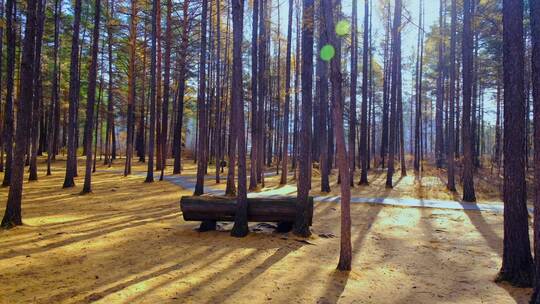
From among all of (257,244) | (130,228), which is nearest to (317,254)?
(257,244)

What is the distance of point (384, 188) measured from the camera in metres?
18.2

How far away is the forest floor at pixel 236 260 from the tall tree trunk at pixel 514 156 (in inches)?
18.1

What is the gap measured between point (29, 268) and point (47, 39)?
22.4 meters

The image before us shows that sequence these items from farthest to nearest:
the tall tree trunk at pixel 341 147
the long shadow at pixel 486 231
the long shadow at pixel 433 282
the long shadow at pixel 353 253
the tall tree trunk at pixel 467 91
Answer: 1. the tall tree trunk at pixel 467 91
2. the long shadow at pixel 486 231
3. the tall tree trunk at pixel 341 147
4. the long shadow at pixel 433 282
5. the long shadow at pixel 353 253

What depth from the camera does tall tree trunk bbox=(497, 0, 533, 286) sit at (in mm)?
5969

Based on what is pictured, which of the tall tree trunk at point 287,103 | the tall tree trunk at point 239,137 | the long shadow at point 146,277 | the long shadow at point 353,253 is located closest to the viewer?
the long shadow at point 146,277

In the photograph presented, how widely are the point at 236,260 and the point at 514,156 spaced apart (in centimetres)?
489

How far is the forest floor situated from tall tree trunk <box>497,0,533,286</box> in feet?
1.51

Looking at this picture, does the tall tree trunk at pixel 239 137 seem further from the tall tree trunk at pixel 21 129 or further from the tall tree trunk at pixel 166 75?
the tall tree trunk at pixel 166 75

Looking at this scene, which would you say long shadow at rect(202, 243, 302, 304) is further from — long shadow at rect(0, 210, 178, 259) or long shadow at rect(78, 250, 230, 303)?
long shadow at rect(0, 210, 178, 259)

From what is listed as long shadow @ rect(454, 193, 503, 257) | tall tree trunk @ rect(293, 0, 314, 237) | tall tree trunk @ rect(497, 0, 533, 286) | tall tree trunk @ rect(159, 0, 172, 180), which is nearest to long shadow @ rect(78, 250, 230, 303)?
tall tree trunk @ rect(293, 0, 314, 237)

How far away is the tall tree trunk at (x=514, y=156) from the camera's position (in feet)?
19.6

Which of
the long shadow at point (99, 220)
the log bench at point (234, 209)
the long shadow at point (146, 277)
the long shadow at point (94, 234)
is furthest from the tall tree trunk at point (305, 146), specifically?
the long shadow at point (99, 220)

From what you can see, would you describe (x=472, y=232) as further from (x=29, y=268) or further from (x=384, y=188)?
(x=29, y=268)
